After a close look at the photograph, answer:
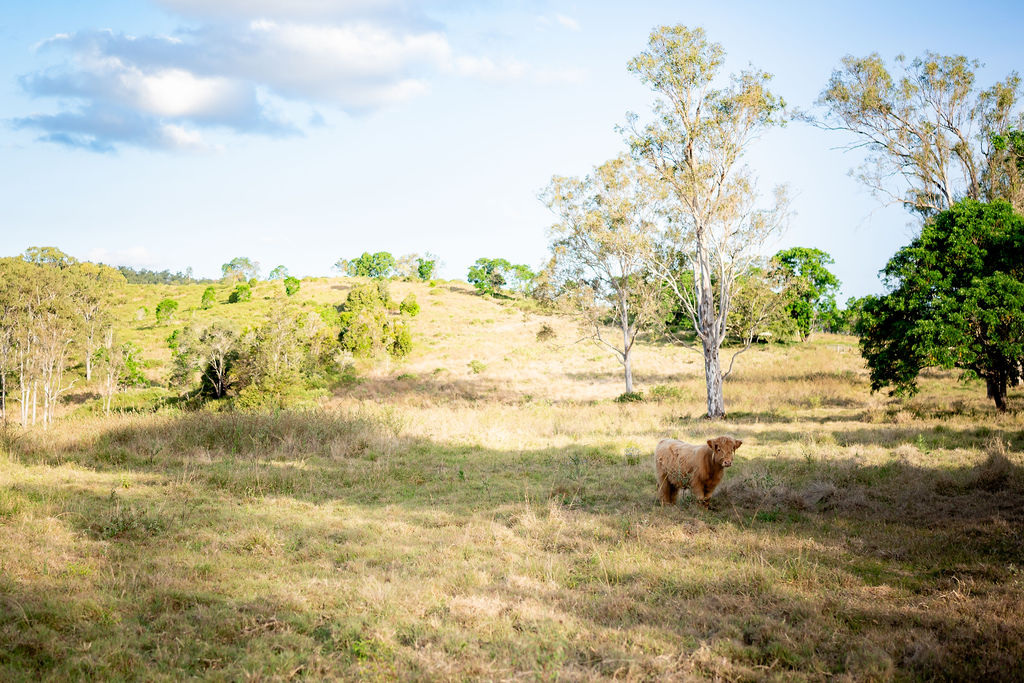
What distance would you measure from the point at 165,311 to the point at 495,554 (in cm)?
7457

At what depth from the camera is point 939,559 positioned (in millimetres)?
6809

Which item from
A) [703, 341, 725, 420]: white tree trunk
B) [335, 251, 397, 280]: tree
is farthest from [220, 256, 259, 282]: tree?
[703, 341, 725, 420]: white tree trunk

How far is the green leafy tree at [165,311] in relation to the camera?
222 ft

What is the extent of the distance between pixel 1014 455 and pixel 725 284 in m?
12.6

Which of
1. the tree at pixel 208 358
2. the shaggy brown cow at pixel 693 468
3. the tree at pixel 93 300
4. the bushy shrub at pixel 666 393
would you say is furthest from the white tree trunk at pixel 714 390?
the tree at pixel 93 300

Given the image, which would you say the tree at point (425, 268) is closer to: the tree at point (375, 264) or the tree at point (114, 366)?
the tree at point (375, 264)

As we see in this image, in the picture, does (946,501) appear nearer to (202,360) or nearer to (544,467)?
(544,467)

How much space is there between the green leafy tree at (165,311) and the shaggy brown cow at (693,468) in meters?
73.0

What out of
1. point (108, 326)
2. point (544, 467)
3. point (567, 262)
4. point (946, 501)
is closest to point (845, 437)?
point (946, 501)

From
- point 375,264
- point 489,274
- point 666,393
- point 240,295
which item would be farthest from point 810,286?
point 375,264

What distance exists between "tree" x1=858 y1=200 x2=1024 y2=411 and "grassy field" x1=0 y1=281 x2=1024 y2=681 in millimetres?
2308

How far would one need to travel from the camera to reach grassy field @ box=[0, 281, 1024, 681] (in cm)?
484

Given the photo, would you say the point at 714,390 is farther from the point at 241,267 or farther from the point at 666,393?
the point at 241,267

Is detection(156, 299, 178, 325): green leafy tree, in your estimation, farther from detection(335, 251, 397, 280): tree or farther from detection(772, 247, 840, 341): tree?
detection(772, 247, 840, 341): tree
